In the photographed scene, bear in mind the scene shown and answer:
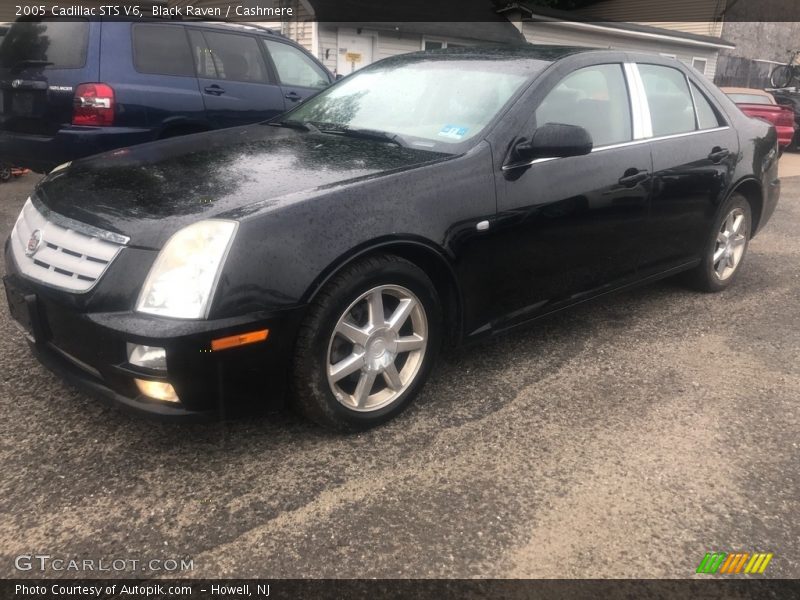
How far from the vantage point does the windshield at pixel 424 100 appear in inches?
126

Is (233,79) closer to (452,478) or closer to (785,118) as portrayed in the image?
(452,478)

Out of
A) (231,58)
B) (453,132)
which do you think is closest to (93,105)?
(231,58)

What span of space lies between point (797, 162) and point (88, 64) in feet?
46.9

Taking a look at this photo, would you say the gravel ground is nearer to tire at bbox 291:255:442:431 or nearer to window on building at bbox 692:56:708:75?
tire at bbox 291:255:442:431

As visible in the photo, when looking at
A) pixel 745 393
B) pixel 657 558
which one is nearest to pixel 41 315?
pixel 657 558

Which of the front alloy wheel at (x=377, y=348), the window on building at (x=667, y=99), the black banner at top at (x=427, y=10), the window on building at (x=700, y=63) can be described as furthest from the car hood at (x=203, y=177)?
the window on building at (x=700, y=63)

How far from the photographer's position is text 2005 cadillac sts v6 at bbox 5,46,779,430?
7.48 feet

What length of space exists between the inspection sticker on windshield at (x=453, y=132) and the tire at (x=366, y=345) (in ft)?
2.39

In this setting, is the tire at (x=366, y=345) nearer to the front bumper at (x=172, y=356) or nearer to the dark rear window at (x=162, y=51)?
the front bumper at (x=172, y=356)

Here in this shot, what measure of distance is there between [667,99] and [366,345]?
8.60 feet

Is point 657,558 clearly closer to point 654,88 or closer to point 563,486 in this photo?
point 563,486

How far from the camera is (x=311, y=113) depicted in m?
3.91

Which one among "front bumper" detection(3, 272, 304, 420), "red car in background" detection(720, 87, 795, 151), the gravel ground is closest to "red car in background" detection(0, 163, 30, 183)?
→ the gravel ground

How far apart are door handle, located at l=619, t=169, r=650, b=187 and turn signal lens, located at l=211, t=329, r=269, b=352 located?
7.09 ft
